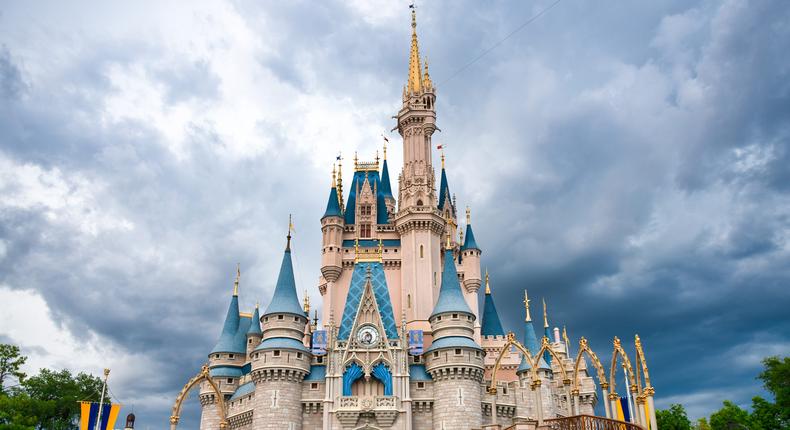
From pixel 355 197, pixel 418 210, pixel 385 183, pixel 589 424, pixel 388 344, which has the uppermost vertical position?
pixel 385 183

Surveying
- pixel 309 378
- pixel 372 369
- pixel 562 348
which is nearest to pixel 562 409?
pixel 562 348

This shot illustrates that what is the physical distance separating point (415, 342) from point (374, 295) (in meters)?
5.60

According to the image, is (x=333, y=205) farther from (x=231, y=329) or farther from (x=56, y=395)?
(x=56, y=395)

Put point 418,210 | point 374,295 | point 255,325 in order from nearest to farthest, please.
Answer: point 374,295 < point 255,325 < point 418,210

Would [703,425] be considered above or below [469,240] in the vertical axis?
below

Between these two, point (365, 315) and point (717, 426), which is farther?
point (717, 426)

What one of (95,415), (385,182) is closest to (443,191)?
(385,182)

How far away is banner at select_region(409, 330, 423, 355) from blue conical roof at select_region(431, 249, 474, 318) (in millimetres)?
2689

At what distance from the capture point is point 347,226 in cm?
6712

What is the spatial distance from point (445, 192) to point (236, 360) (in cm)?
3361

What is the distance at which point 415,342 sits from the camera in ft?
177

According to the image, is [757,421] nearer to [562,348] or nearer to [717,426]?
[717,426]

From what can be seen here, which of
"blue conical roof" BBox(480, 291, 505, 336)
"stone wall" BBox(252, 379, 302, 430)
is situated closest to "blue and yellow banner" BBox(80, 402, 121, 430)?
"stone wall" BBox(252, 379, 302, 430)

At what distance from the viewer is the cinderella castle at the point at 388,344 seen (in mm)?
47312
